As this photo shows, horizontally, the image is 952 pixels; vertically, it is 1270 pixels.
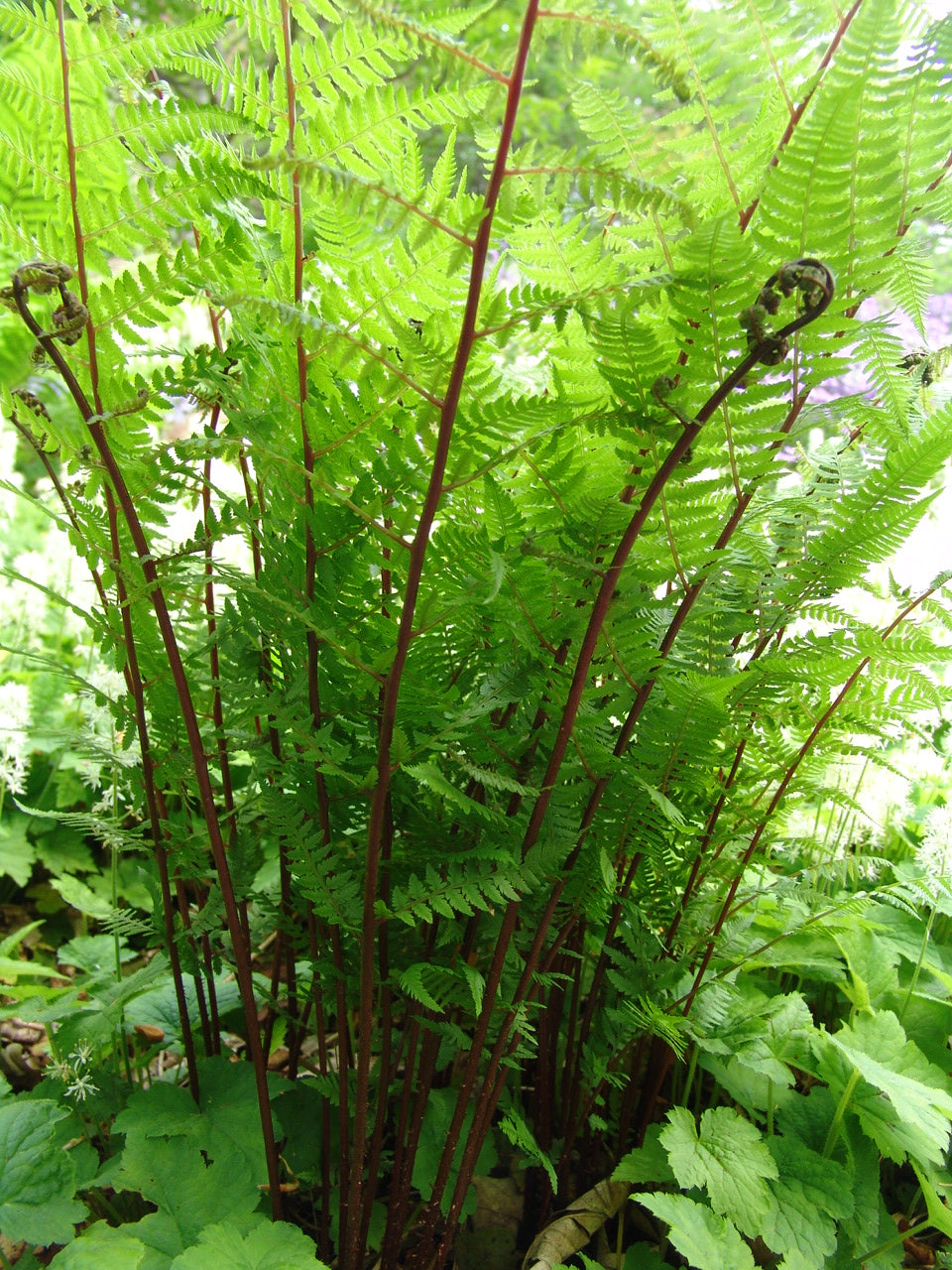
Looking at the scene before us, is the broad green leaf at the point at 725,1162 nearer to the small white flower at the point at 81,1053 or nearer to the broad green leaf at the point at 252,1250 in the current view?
the broad green leaf at the point at 252,1250

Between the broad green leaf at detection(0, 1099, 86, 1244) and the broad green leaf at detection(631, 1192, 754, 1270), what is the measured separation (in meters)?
0.55

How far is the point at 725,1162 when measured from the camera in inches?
37.7

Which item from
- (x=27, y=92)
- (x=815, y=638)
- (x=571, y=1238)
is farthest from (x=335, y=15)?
(x=571, y=1238)

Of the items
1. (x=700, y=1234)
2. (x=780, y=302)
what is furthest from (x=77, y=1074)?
(x=780, y=302)

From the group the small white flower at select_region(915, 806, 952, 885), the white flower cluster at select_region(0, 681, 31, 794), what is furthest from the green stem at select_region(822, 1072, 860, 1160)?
the white flower cluster at select_region(0, 681, 31, 794)

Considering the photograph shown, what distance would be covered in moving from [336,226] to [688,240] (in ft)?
0.96

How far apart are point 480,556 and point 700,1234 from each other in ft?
2.23

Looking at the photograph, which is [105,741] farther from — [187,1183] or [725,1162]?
[725,1162]

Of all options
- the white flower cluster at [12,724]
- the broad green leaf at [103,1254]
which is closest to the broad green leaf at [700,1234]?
the broad green leaf at [103,1254]

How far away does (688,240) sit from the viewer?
0.61 m

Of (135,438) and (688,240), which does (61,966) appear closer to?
(135,438)

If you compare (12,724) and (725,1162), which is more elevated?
(12,724)

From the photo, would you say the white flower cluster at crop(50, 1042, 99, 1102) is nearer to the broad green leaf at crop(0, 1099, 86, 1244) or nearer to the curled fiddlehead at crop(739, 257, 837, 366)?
Result: the broad green leaf at crop(0, 1099, 86, 1244)

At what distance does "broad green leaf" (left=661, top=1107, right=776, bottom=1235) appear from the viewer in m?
0.92
